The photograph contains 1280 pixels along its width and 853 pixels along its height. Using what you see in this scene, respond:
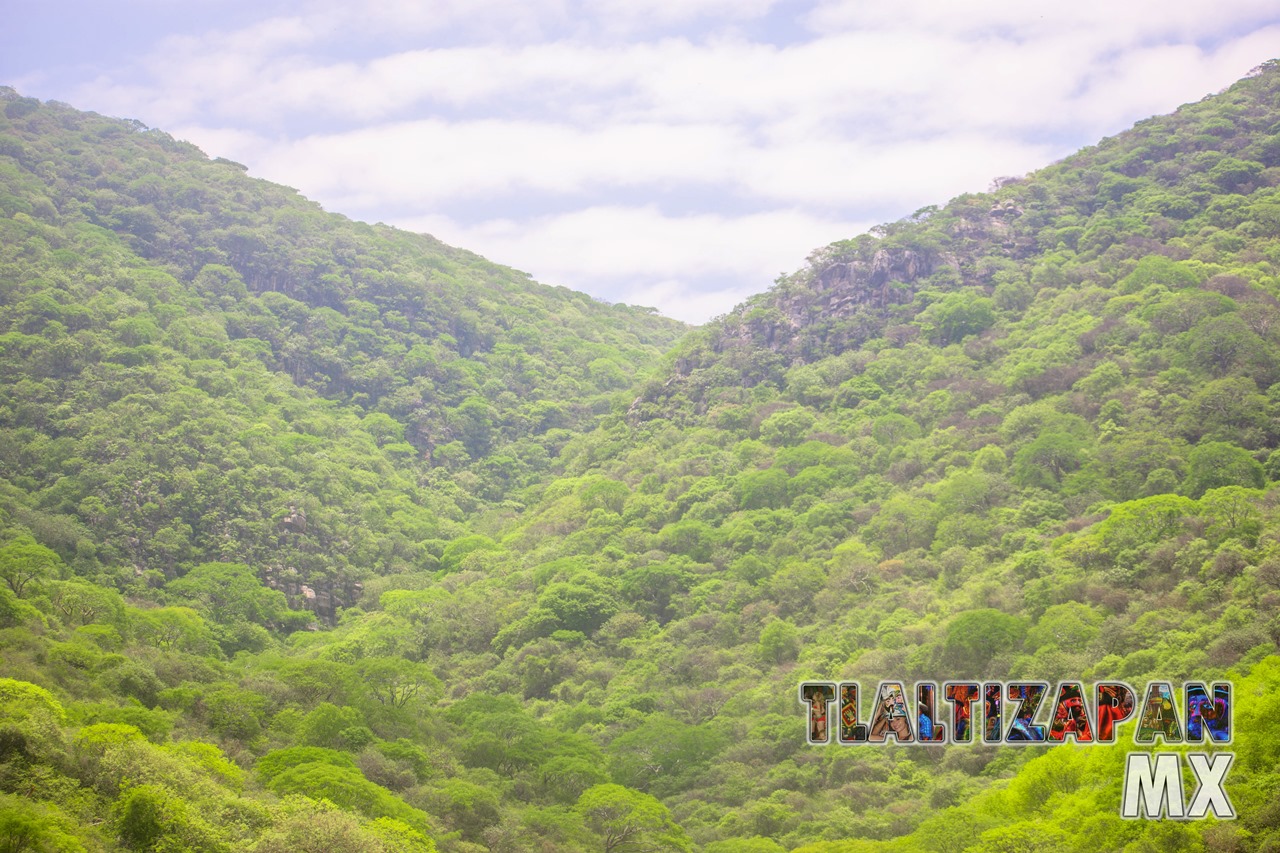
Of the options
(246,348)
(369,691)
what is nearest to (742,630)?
(369,691)

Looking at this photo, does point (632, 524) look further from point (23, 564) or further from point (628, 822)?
point (23, 564)

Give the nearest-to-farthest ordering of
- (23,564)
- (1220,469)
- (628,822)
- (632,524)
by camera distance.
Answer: (628,822) < (23,564) < (1220,469) < (632,524)

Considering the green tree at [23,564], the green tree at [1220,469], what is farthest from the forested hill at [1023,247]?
the green tree at [23,564]

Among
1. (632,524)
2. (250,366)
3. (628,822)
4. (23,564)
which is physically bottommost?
(628,822)

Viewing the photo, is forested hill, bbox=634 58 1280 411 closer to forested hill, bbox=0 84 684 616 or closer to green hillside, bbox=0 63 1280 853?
green hillside, bbox=0 63 1280 853

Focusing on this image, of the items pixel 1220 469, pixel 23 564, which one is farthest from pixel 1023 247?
pixel 23 564

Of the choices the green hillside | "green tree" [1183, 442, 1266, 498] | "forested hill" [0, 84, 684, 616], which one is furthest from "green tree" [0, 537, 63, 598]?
"green tree" [1183, 442, 1266, 498]

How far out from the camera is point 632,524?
63000 millimetres

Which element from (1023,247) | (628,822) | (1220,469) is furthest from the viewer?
(1023,247)

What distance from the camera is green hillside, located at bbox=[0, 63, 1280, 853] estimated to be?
1276 inches

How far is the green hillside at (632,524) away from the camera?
3241 centimetres

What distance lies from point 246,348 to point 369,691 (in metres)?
48.8

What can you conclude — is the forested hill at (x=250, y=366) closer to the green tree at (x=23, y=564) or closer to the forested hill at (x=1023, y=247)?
the green tree at (x=23, y=564)

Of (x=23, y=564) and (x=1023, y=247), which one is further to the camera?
(x=1023, y=247)
